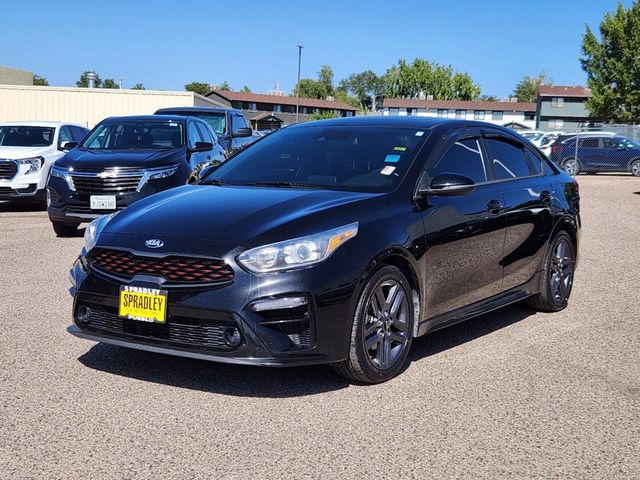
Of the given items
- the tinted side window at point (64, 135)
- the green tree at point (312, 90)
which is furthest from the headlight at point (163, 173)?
the green tree at point (312, 90)

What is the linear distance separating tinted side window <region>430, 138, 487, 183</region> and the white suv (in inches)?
359

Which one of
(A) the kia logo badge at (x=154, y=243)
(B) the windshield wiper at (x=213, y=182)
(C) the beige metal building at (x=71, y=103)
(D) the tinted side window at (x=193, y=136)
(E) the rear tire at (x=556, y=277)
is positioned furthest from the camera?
(C) the beige metal building at (x=71, y=103)

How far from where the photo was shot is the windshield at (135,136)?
37.5 ft

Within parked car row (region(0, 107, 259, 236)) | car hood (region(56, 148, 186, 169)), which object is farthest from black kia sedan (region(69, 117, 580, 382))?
car hood (region(56, 148, 186, 169))

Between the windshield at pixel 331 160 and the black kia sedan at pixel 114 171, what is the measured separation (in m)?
4.05

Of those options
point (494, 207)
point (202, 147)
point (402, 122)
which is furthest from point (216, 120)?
point (494, 207)

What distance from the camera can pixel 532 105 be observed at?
112 meters

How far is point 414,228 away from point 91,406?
2160 mm

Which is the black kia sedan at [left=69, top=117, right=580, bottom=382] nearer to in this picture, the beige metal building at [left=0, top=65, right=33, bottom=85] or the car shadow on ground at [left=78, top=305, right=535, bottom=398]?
the car shadow on ground at [left=78, top=305, right=535, bottom=398]

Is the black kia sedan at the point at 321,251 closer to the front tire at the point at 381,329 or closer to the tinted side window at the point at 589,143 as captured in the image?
the front tire at the point at 381,329

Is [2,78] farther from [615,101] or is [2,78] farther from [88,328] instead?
[88,328]

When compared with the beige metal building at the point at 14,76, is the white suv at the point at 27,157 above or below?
below

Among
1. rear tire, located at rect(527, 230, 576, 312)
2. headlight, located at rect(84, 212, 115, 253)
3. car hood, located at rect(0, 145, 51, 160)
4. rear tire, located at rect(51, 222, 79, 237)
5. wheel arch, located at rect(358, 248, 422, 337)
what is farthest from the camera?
car hood, located at rect(0, 145, 51, 160)

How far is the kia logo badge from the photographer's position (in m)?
4.29
